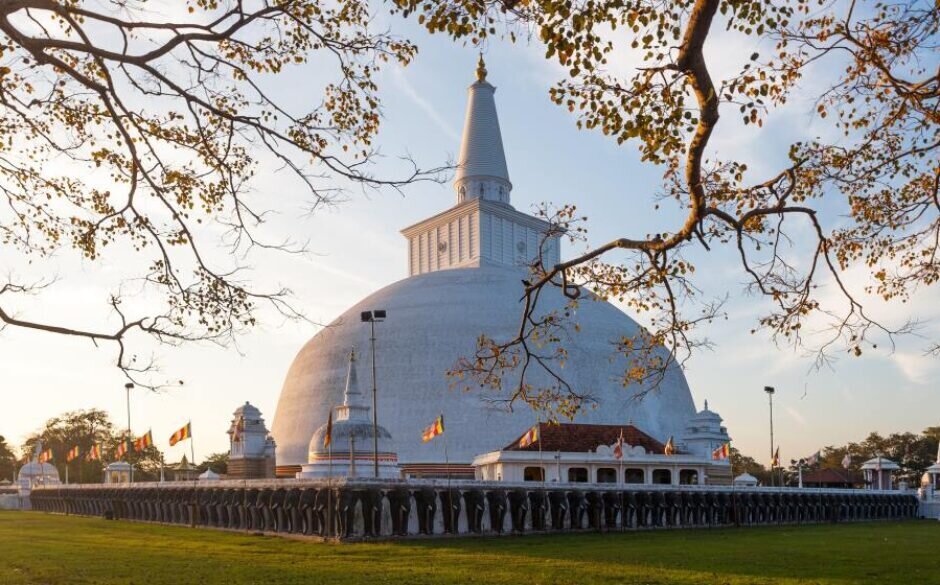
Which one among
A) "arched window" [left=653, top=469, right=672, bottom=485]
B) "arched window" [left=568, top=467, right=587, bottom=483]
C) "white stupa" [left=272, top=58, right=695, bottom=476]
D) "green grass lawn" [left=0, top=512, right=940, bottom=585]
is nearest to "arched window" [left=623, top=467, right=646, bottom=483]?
"arched window" [left=653, top=469, right=672, bottom=485]

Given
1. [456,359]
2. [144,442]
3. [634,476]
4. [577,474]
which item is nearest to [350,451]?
Result: [456,359]

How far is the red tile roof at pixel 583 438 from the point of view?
Result: 5394 cm

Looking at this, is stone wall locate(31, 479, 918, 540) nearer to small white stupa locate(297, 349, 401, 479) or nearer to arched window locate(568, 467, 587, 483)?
small white stupa locate(297, 349, 401, 479)

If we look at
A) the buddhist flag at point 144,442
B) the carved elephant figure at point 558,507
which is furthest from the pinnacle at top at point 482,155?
the carved elephant figure at point 558,507

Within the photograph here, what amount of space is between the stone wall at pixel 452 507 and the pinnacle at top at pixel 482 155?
1360 inches

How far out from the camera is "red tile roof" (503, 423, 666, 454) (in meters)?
53.9

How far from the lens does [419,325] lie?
62812 mm

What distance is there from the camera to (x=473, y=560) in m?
23.4

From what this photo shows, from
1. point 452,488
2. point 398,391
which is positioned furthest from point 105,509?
point 452,488

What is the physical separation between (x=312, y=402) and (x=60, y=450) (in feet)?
185

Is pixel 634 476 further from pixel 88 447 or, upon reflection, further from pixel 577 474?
pixel 88 447

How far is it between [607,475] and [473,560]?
34303 millimetres

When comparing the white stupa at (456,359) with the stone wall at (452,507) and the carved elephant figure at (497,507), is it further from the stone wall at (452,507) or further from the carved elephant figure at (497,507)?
the carved elephant figure at (497,507)

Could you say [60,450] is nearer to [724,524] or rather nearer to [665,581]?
[724,524]
